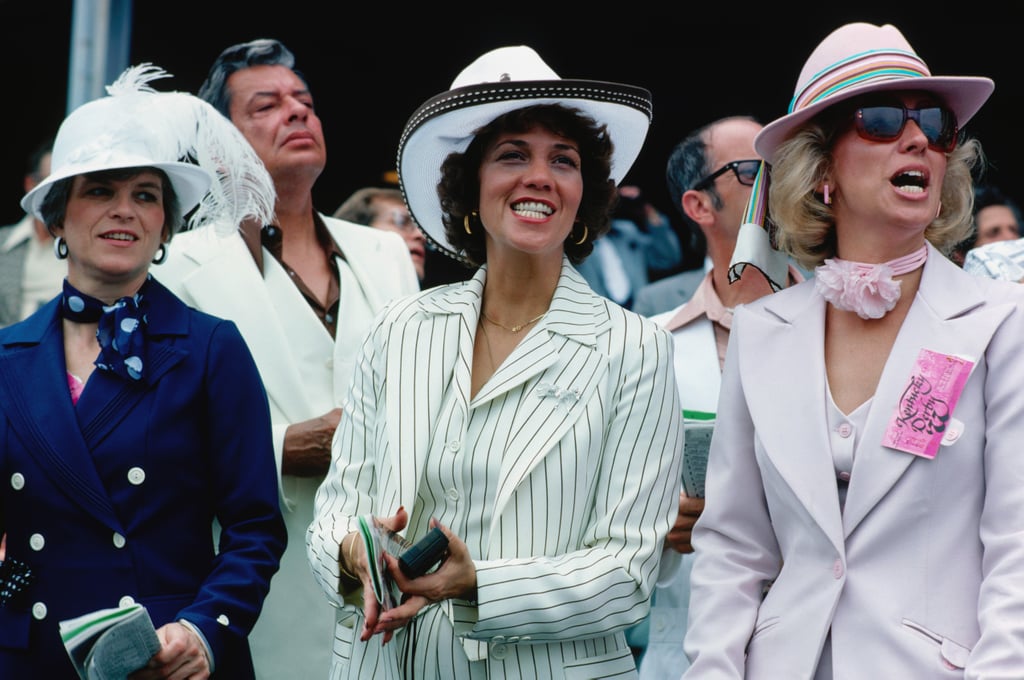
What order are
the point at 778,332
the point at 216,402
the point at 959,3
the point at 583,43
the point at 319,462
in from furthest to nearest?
1. the point at 583,43
2. the point at 959,3
3. the point at 319,462
4. the point at 216,402
5. the point at 778,332

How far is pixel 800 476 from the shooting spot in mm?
2979

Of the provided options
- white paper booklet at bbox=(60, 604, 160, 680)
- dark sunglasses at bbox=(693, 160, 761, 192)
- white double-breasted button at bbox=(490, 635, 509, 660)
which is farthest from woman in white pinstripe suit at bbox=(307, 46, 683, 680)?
dark sunglasses at bbox=(693, 160, 761, 192)

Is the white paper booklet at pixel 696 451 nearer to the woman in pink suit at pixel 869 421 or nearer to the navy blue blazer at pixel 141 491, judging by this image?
the woman in pink suit at pixel 869 421

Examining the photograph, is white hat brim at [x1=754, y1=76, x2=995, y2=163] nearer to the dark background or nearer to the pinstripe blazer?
the pinstripe blazer

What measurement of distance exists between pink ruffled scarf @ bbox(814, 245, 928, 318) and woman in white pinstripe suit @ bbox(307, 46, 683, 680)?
436mm

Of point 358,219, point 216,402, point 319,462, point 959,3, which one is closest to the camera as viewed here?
point 216,402

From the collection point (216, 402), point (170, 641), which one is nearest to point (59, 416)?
point (216, 402)

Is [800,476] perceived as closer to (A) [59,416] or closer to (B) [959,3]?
(A) [59,416]

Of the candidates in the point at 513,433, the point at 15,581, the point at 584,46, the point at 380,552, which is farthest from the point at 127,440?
the point at 584,46

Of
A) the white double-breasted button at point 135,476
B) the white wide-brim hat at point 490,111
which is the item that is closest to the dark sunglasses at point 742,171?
the white wide-brim hat at point 490,111

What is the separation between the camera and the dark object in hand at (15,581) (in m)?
3.36

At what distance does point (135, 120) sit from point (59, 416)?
827 mm

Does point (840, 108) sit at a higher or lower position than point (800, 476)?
higher

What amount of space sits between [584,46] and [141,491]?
5884 mm
